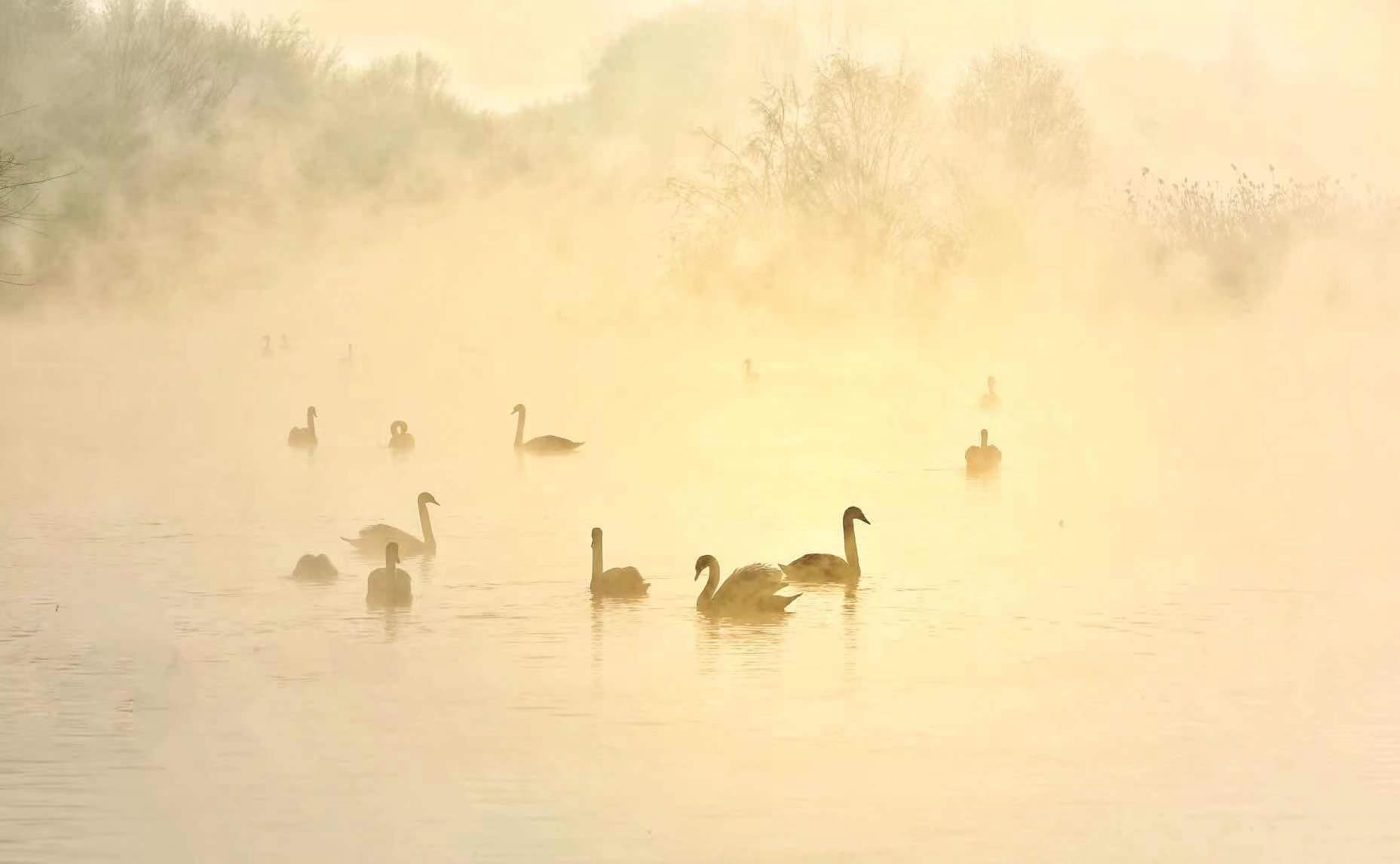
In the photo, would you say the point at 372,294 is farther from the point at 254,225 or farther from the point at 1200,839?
the point at 1200,839

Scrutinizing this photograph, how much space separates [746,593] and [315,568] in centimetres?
362

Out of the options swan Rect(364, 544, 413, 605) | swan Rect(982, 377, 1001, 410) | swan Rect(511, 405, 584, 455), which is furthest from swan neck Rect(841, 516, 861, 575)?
swan Rect(982, 377, 1001, 410)

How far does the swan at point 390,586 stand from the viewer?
589 inches

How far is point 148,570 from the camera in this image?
1695cm

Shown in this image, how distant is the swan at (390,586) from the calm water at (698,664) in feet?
0.57

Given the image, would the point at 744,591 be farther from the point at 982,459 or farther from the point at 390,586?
the point at 982,459

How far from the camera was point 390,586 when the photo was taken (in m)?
15.0

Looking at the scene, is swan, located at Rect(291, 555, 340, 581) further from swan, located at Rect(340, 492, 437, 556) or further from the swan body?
the swan body

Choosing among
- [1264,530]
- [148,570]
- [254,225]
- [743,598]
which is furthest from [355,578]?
[254,225]

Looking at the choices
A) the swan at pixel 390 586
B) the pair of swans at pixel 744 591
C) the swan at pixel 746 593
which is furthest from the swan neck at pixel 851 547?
the swan at pixel 390 586

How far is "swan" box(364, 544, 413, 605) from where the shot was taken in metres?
15.0

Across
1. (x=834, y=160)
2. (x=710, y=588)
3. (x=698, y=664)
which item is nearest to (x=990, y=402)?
(x=834, y=160)

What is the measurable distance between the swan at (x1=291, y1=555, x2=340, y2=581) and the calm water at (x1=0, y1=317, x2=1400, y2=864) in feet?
0.78

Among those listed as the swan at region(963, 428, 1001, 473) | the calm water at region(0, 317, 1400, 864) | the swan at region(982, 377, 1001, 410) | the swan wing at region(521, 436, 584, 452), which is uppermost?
the swan at region(982, 377, 1001, 410)
